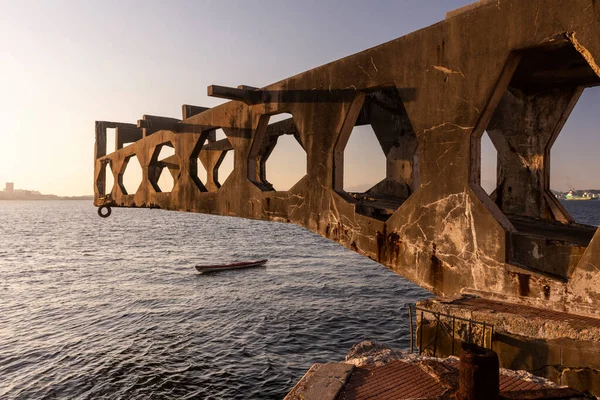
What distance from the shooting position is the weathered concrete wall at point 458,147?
18.3 ft

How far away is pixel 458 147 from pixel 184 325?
1900 cm

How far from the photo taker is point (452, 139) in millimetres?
6508

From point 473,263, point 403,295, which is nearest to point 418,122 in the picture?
point 473,263

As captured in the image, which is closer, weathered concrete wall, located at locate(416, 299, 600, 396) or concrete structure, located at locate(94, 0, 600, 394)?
weathered concrete wall, located at locate(416, 299, 600, 396)

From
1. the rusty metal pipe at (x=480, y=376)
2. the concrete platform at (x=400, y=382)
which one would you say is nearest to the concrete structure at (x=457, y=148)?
the concrete platform at (x=400, y=382)

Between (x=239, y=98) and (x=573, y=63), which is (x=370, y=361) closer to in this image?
(x=573, y=63)

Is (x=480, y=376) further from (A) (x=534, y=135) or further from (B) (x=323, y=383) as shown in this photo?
(A) (x=534, y=135)

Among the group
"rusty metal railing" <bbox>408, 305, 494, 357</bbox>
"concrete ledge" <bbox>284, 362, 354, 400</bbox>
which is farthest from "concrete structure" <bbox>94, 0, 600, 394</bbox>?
"concrete ledge" <bbox>284, 362, 354, 400</bbox>

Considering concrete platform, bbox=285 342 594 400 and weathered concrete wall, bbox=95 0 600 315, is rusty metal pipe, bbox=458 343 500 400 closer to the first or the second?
concrete platform, bbox=285 342 594 400

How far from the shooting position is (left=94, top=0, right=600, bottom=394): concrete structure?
18.3ft

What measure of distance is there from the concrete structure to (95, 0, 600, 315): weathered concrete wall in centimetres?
2

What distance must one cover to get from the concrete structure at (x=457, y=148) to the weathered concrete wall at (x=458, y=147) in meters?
0.02

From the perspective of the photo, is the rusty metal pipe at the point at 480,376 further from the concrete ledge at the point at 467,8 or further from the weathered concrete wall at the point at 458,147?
the concrete ledge at the point at 467,8

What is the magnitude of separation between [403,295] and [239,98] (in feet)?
64.7
